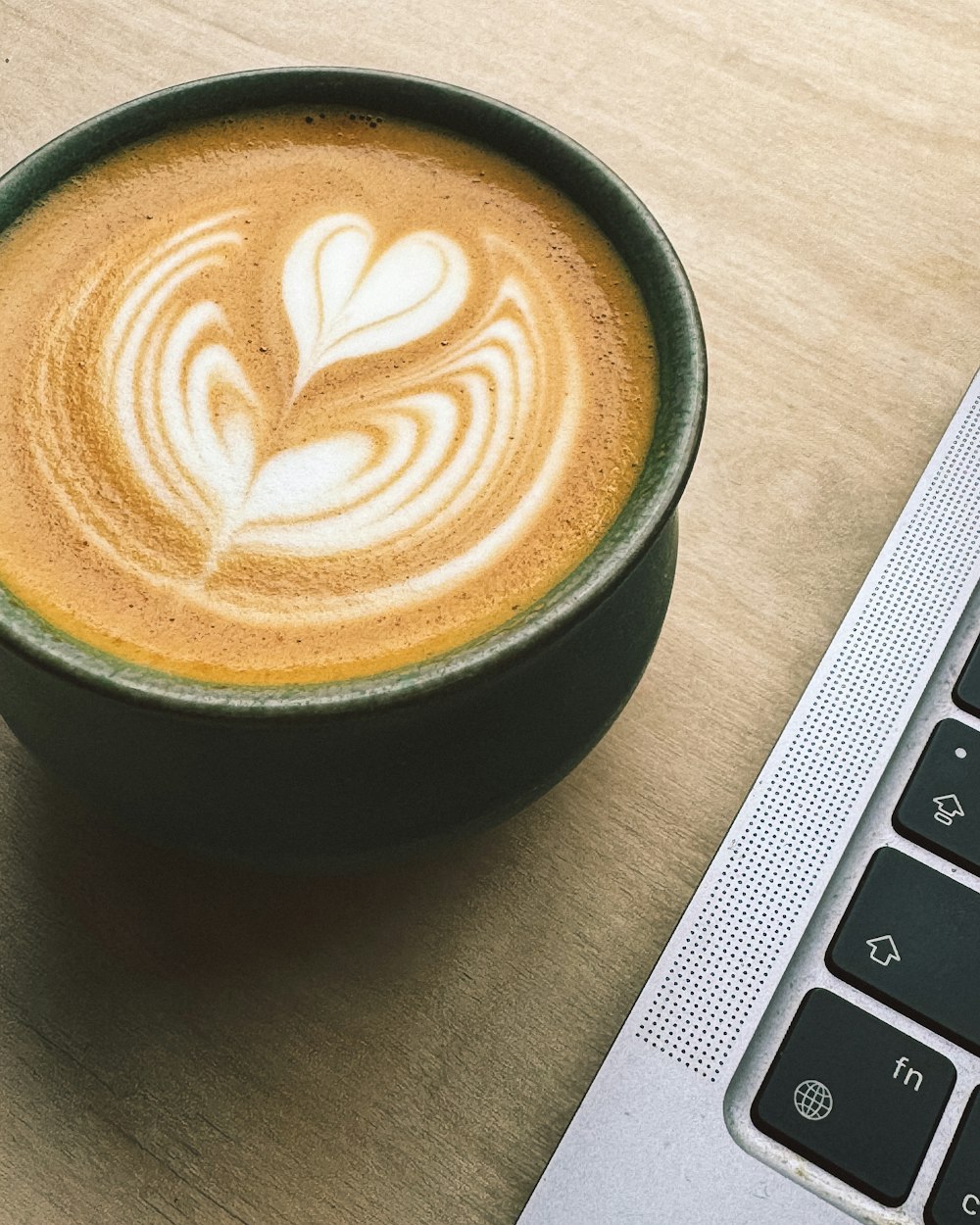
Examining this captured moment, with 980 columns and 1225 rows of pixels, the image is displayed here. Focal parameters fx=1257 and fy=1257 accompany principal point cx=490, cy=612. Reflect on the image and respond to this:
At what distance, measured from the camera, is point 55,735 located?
484 mm

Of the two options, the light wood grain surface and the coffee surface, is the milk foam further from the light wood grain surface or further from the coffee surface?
the light wood grain surface

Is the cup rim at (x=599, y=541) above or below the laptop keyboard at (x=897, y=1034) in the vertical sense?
above

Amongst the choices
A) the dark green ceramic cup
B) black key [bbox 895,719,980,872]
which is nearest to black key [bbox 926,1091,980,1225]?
black key [bbox 895,719,980,872]

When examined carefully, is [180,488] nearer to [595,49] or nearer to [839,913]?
[839,913]

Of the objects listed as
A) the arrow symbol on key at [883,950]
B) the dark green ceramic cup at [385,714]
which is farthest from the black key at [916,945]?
the dark green ceramic cup at [385,714]

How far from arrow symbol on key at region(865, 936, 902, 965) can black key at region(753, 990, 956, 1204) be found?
0.08ft

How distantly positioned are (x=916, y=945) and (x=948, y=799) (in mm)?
70

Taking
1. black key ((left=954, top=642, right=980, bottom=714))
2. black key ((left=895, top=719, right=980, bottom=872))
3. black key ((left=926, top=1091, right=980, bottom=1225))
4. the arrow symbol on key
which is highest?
black key ((left=954, top=642, right=980, bottom=714))

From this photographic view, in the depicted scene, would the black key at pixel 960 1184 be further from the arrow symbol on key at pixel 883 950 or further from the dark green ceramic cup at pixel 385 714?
the dark green ceramic cup at pixel 385 714

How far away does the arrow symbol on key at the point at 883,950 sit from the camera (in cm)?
53

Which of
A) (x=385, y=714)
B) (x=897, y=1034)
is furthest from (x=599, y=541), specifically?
(x=897, y=1034)

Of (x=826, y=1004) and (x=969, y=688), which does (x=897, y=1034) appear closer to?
(x=826, y=1004)

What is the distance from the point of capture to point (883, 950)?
53 centimetres

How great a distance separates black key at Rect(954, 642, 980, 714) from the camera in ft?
1.95
